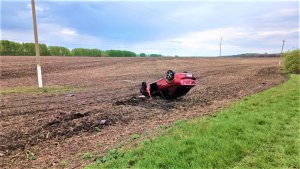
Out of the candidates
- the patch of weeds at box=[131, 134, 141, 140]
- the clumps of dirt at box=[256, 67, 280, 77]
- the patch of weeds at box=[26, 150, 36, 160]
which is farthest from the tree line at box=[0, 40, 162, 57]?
the patch of weeds at box=[131, 134, 141, 140]

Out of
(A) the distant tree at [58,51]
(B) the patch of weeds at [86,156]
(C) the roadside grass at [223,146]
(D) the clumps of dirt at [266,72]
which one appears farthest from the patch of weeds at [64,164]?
(A) the distant tree at [58,51]

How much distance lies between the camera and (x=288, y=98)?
31.4 feet

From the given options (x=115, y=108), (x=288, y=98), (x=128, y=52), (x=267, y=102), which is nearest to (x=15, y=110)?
(x=115, y=108)

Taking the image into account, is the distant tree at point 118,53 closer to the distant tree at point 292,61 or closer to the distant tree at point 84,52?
the distant tree at point 84,52

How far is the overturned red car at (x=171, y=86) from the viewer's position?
29.7 feet

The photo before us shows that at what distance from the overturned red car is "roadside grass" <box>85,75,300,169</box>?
7.36 feet

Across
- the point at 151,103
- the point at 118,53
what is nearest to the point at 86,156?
the point at 151,103

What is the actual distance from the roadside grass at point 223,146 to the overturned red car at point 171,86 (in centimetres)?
224

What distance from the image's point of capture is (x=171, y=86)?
944 centimetres

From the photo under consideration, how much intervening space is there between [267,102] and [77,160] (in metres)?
6.44

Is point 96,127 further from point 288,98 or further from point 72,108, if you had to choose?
point 288,98

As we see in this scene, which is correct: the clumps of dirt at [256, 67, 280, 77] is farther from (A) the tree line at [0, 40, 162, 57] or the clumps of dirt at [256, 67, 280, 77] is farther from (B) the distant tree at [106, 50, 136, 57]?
(B) the distant tree at [106, 50, 136, 57]

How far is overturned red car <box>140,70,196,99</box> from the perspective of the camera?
904 centimetres

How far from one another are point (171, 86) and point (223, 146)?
4657mm
